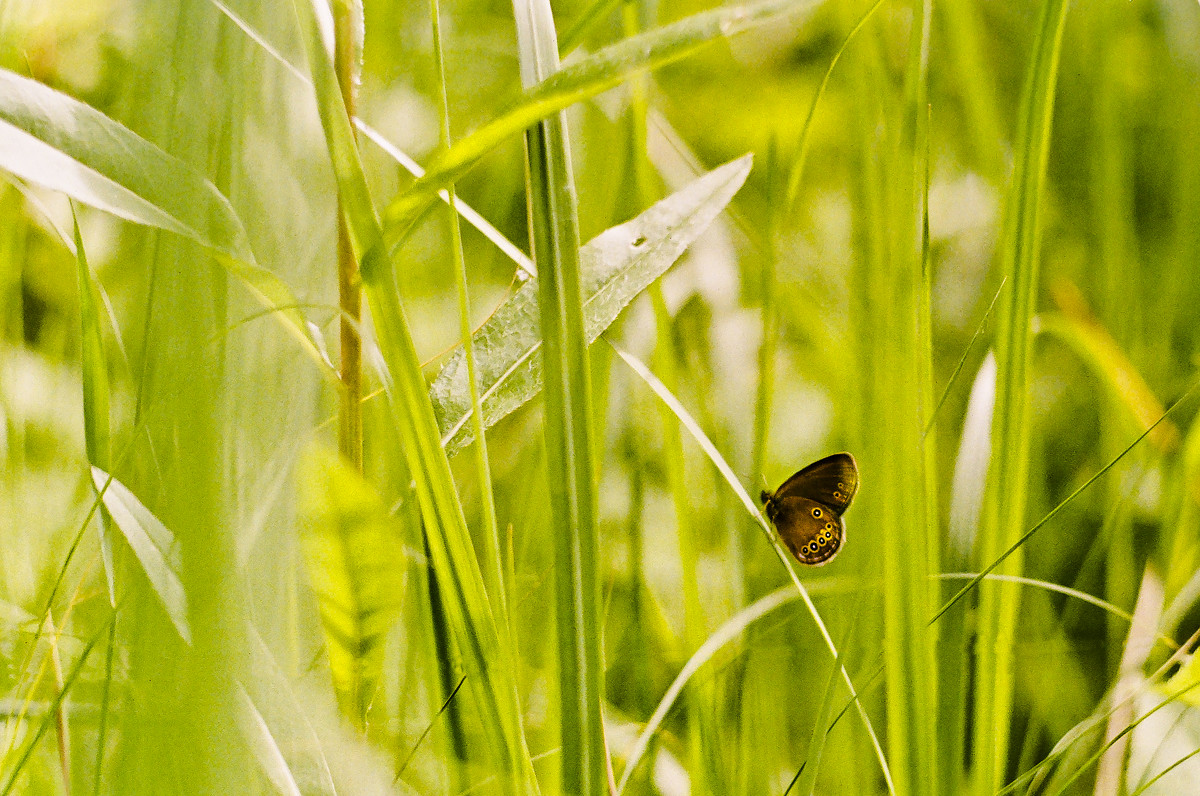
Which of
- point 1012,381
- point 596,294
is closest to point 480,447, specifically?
point 596,294

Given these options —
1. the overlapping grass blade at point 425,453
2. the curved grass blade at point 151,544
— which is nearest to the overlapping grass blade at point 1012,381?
the overlapping grass blade at point 425,453

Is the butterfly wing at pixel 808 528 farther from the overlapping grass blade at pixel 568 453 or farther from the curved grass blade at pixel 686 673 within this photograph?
the overlapping grass blade at pixel 568 453

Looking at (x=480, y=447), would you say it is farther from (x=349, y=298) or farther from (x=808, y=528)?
(x=808, y=528)

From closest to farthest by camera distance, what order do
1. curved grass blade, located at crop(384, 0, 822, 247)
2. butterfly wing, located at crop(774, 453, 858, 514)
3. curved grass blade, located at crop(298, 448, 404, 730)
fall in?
curved grass blade, located at crop(384, 0, 822, 247) → curved grass blade, located at crop(298, 448, 404, 730) → butterfly wing, located at crop(774, 453, 858, 514)

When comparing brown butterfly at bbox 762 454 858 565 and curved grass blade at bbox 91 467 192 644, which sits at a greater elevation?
curved grass blade at bbox 91 467 192 644

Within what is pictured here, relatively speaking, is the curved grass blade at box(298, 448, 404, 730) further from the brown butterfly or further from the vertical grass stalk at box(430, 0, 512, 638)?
the brown butterfly

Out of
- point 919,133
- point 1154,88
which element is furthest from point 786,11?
point 1154,88

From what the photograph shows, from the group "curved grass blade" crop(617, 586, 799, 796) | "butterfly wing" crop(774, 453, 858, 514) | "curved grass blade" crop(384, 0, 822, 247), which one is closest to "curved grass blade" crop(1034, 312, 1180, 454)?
"butterfly wing" crop(774, 453, 858, 514)
